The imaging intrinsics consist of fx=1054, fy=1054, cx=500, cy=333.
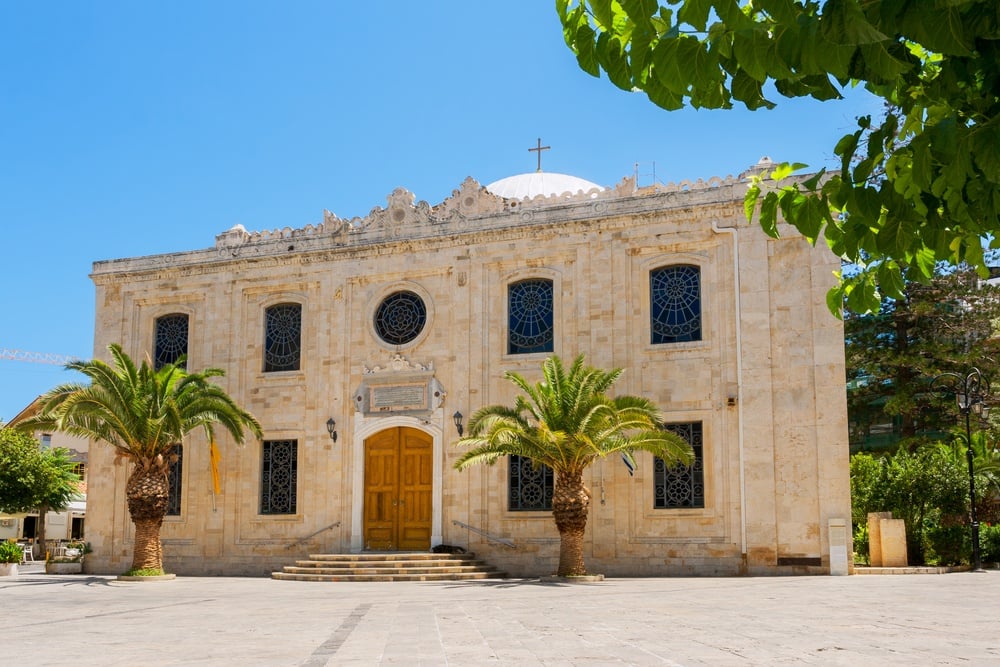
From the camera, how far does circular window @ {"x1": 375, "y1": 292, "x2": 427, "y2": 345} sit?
2438cm

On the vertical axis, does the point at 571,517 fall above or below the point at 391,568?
above

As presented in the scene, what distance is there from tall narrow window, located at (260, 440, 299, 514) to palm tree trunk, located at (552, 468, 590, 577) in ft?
24.4

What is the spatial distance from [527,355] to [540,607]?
9559 mm

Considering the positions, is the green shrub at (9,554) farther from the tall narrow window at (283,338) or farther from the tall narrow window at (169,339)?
the tall narrow window at (283,338)

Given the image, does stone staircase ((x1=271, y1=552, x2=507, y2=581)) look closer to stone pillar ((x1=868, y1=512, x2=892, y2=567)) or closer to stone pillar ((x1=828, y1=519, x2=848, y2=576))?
stone pillar ((x1=828, y1=519, x2=848, y2=576))

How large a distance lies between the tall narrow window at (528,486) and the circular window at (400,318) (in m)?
3.92

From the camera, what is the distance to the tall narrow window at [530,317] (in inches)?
916

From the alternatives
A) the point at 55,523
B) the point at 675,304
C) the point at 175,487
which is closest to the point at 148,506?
the point at 175,487

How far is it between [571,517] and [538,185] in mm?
11118

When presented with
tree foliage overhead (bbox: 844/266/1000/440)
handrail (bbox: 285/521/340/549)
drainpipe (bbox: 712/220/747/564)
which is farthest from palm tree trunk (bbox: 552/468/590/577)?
tree foliage overhead (bbox: 844/266/1000/440)

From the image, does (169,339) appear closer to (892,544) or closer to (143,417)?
(143,417)

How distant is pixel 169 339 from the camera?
87.7 ft

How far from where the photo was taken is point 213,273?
26250 mm

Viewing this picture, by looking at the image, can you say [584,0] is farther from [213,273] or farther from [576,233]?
[213,273]
